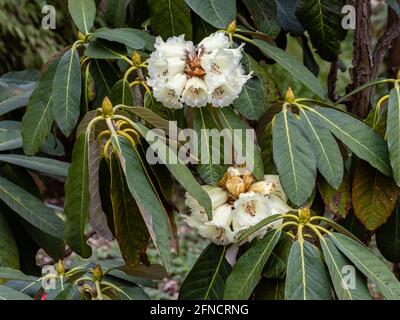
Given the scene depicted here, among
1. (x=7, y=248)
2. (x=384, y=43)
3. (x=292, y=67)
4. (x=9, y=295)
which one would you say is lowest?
(x=7, y=248)

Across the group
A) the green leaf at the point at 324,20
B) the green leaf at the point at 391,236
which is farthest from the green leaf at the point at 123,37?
the green leaf at the point at 391,236

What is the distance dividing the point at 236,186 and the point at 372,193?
9.8 inches

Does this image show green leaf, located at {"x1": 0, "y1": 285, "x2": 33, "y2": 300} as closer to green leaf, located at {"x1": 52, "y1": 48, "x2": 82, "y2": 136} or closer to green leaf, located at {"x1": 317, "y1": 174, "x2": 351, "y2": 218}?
green leaf, located at {"x1": 52, "y1": 48, "x2": 82, "y2": 136}

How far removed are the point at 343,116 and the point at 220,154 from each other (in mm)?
229

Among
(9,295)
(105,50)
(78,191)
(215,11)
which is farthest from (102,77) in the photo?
(9,295)

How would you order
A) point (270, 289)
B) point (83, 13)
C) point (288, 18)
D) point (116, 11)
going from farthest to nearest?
point (288, 18), point (116, 11), point (83, 13), point (270, 289)

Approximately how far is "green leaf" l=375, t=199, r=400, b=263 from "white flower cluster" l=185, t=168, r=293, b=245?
270 millimetres

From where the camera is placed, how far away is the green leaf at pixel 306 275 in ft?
3.25

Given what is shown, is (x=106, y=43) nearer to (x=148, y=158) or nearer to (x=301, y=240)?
(x=148, y=158)

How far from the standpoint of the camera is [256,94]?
1246mm

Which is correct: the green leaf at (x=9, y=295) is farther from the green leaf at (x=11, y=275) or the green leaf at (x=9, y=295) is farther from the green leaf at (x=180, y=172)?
the green leaf at (x=180, y=172)

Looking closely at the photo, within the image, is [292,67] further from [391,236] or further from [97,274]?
[97,274]

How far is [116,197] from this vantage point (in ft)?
3.49
